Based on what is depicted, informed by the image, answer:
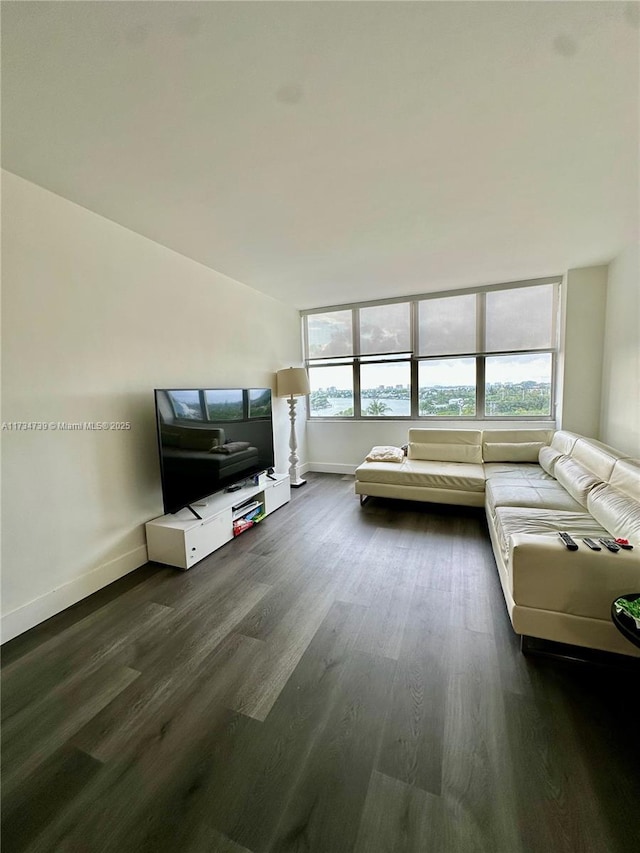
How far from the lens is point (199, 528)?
104 inches

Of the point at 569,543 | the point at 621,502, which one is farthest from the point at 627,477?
the point at 569,543

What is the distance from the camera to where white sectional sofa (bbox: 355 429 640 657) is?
1555 millimetres

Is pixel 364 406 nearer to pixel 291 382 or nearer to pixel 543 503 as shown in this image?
pixel 291 382

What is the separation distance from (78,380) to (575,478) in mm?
3754

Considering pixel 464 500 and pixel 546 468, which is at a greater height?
pixel 546 468

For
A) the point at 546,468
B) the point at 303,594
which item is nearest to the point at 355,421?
the point at 546,468

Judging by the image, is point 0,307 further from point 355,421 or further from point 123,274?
point 355,421

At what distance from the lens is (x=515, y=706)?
1397mm

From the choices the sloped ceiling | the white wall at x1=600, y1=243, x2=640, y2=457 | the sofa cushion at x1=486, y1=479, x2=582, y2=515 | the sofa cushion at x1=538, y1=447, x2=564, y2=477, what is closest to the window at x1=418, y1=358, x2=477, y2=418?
the sofa cushion at x1=538, y1=447, x2=564, y2=477

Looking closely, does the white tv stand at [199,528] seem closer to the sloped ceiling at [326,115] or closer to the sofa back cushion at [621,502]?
the sloped ceiling at [326,115]

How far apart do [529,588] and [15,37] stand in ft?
10.0

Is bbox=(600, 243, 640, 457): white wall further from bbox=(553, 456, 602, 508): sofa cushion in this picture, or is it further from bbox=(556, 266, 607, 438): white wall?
bbox=(553, 456, 602, 508): sofa cushion

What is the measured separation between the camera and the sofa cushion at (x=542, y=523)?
6.82 feet

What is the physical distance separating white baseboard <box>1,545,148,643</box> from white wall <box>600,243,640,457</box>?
430cm
